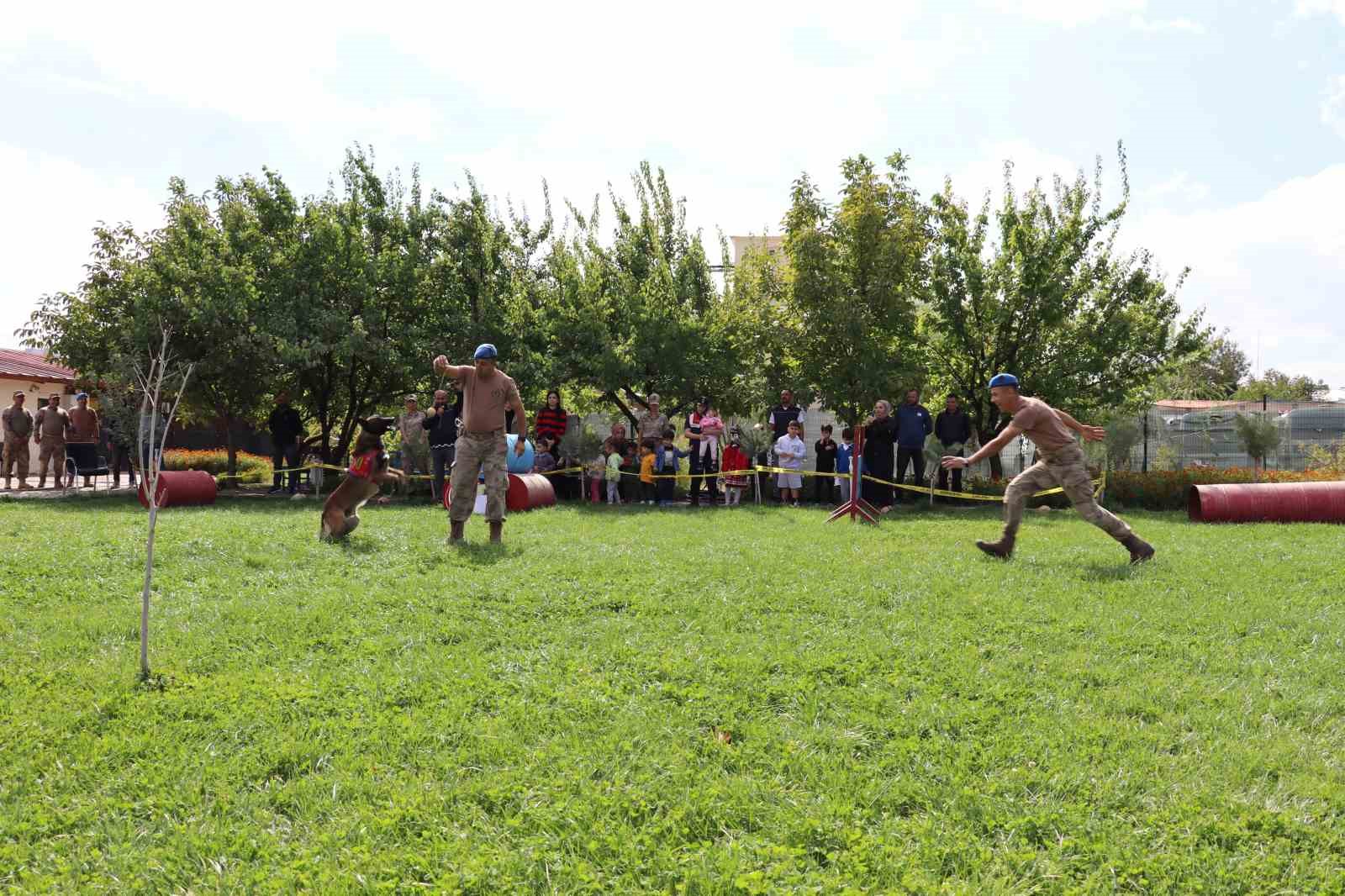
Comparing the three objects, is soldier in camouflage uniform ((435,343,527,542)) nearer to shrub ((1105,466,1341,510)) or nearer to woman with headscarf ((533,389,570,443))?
woman with headscarf ((533,389,570,443))

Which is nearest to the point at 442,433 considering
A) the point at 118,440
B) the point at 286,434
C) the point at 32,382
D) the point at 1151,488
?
the point at 286,434

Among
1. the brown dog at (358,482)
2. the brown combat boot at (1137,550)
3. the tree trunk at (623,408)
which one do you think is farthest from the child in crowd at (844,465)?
the brown dog at (358,482)

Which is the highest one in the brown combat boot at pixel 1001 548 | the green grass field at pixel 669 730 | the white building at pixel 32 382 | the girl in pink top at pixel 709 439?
the white building at pixel 32 382

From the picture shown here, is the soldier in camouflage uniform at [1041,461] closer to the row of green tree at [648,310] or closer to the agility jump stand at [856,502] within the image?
the agility jump stand at [856,502]

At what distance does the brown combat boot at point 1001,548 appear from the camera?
918cm

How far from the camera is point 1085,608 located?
6.71 metres

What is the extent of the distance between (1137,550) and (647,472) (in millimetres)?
9037

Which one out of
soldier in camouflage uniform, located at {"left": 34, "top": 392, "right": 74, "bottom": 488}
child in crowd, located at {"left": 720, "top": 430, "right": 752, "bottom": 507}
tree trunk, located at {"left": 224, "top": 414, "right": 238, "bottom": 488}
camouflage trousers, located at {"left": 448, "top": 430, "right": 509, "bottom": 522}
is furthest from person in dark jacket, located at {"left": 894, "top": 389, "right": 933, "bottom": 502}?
soldier in camouflage uniform, located at {"left": 34, "top": 392, "right": 74, "bottom": 488}

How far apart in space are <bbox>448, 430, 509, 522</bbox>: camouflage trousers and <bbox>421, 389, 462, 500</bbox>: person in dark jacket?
553cm

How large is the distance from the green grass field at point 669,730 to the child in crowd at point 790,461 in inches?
335

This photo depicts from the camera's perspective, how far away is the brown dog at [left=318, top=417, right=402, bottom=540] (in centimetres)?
991

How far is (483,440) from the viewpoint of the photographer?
995 cm

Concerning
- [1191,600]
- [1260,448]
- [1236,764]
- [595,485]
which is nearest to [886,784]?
[1236,764]

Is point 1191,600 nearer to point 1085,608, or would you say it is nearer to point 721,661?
point 1085,608
